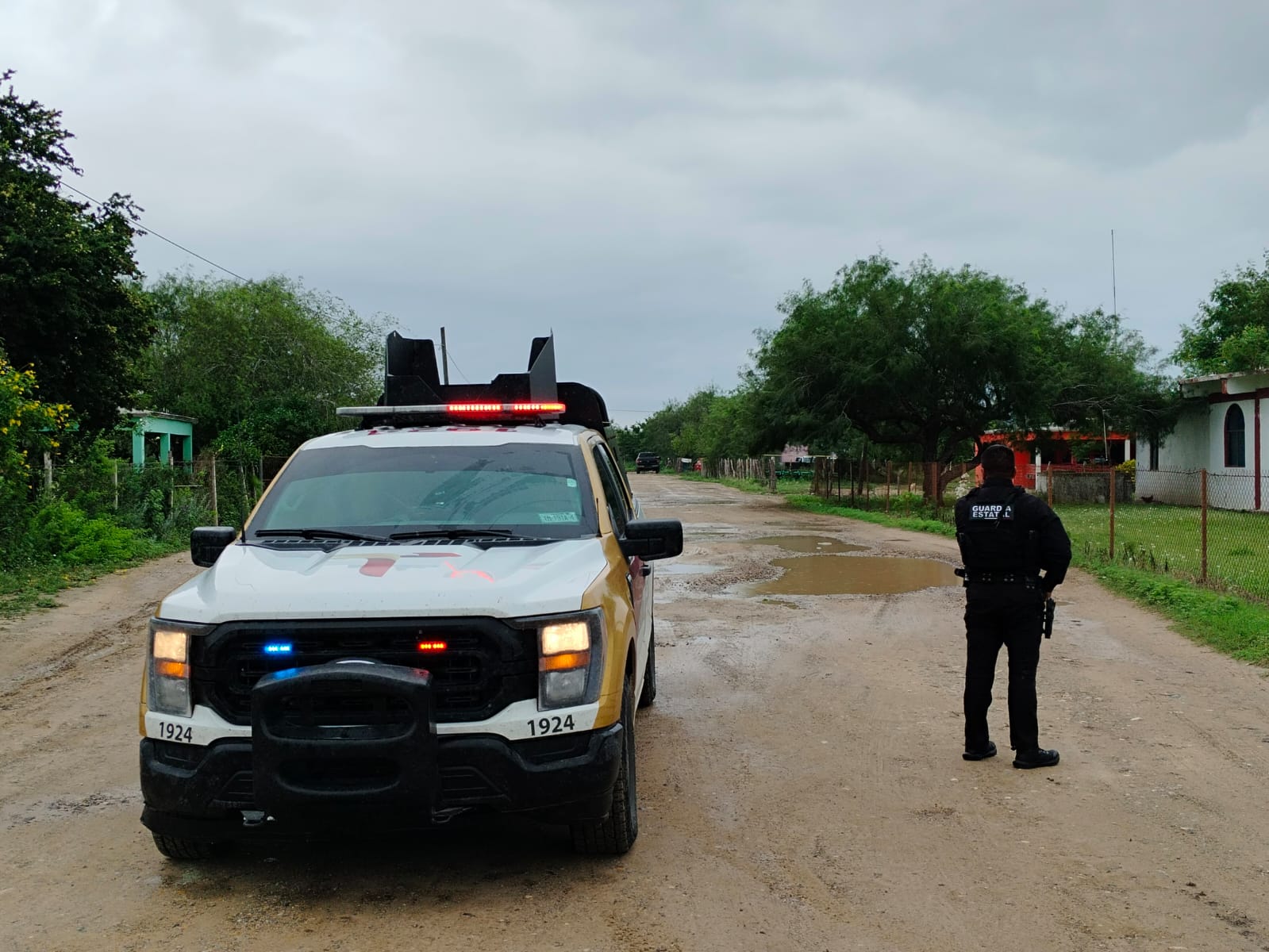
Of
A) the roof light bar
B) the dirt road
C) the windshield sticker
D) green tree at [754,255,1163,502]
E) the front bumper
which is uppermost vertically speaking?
green tree at [754,255,1163,502]

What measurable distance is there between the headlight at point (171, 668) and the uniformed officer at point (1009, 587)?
13.5 feet

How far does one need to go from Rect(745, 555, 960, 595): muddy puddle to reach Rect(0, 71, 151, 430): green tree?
13051mm

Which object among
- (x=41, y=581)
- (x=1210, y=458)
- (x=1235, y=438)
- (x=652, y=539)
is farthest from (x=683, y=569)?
(x=1210, y=458)

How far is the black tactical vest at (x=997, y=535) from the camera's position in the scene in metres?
6.07

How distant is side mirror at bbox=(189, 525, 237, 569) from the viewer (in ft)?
17.1

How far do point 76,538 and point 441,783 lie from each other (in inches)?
569

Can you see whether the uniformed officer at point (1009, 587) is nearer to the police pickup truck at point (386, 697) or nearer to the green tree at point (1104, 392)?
the police pickup truck at point (386, 697)

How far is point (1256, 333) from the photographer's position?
4347 cm

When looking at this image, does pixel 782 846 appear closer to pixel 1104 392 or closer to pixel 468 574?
pixel 468 574

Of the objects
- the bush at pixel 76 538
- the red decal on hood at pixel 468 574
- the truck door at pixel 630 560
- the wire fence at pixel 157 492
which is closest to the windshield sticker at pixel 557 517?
the truck door at pixel 630 560

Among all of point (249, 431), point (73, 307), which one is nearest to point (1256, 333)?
point (249, 431)

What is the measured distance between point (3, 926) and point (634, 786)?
247 cm

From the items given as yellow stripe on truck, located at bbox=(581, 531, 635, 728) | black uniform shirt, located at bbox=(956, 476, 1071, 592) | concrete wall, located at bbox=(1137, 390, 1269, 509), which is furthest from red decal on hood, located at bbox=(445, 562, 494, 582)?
concrete wall, located at bbox=(1137, 390, 1269, 509)

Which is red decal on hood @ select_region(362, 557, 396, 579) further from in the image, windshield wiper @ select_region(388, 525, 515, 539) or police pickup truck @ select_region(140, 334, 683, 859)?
windshield wiper @ select_region(388, 525, 515, 539)
